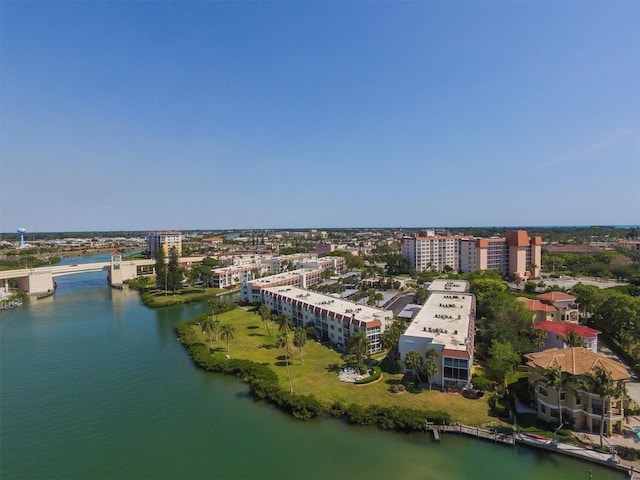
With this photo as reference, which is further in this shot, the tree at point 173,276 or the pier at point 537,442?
the tree at point 173,276

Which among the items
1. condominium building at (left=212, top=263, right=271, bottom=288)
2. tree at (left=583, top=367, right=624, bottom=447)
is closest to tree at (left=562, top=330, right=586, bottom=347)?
tree at (left=583, top=367, right=624, bottom=447)

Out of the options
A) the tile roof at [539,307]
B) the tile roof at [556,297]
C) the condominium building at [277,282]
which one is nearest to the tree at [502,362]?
the tile roof at [539,307]

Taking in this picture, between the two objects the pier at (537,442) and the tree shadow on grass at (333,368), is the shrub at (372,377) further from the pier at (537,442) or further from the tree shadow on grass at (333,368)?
the pier at (537,442)

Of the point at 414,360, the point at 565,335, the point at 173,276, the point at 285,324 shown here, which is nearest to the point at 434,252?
the point at 565,335

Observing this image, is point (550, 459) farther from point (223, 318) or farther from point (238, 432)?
point (223, 318)

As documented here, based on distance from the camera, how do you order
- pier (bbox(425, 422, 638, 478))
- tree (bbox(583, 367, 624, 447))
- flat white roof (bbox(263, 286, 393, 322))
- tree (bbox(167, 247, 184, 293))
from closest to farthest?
pier (bbox(425, 422, 638, 478)) < tree (bbox(583, 367, 624, 447)) < flat white roof (bbox(263, 286, 393, 322)) < tree (bbox(167, 247, 184, 293))

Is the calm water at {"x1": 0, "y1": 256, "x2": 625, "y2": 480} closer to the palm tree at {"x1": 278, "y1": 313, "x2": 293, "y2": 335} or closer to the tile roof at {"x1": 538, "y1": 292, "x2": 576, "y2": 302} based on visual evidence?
the palm tree at {"x1": 278, "y1": 313, "x2": 293, "y2": 335}
